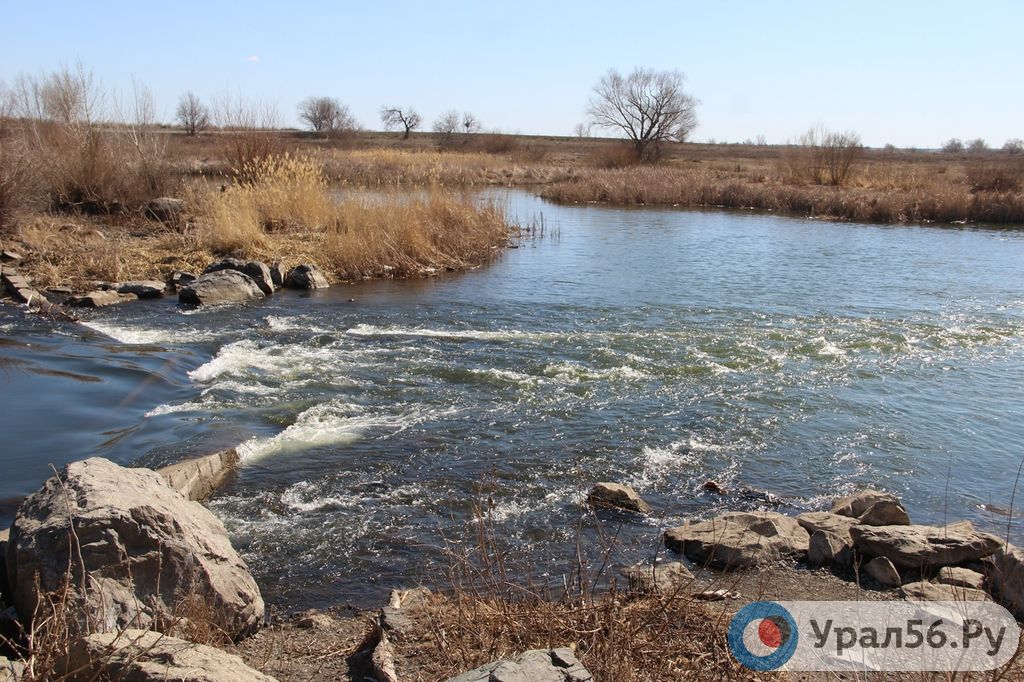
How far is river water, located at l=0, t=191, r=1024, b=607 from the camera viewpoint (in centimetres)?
604

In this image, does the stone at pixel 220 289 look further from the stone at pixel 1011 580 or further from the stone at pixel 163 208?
the stone at pixel 1011 580

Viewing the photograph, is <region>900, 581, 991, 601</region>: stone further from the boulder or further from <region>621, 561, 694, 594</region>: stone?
the boulder

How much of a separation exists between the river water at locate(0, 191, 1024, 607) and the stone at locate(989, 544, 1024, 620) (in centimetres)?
146

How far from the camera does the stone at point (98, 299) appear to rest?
1216cm

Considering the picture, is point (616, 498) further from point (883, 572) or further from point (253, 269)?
point (253, 269)

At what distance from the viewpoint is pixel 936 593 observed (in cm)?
482

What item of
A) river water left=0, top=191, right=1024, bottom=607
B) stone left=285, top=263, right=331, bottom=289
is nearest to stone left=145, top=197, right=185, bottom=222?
stone left=285, top=263, right=331, bottom=289

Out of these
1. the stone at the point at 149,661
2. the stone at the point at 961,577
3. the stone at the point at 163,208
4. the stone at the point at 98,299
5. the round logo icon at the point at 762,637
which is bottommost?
the stone at the point at 961,577

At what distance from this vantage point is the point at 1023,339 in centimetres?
1230

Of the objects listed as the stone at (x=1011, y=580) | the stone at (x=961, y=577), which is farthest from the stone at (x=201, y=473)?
the stone at (x=1011, y=580)

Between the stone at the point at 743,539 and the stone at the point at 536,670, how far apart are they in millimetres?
2396

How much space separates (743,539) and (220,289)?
10291 millimetres

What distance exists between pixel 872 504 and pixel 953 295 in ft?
36.8

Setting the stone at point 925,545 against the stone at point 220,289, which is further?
the stone at point 220,289
